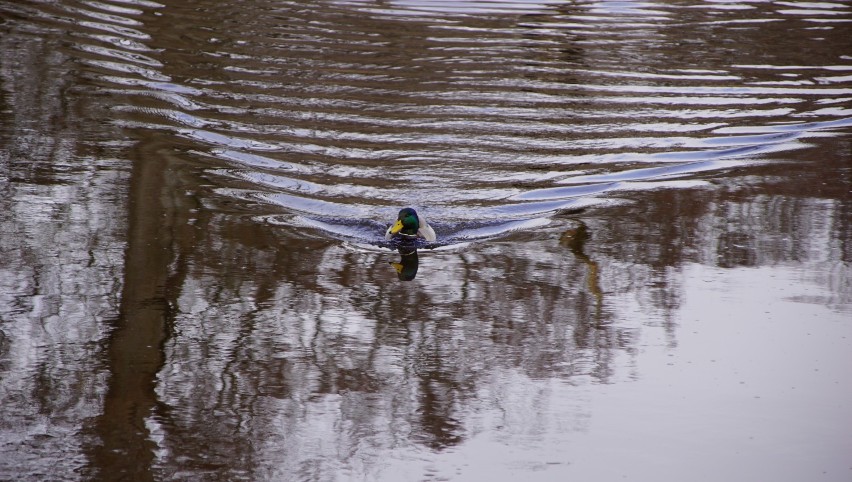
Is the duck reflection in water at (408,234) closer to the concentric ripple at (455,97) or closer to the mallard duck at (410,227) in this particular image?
the mallard duck at (410,227)

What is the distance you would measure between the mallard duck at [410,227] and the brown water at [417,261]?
0.60ft

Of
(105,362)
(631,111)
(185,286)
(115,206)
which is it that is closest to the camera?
(105,362)

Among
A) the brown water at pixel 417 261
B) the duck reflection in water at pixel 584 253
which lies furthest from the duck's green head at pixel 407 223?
the duck reflection in water at pixel 584 253

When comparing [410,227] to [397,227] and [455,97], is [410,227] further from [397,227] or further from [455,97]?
[455,97]

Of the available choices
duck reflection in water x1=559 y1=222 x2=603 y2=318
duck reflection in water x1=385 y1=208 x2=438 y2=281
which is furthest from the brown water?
duck reflection in water x1=385 y1=208 x2=438 y2=281

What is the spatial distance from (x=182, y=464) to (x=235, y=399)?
777mm

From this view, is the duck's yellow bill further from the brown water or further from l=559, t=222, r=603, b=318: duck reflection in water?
l=559, t=222, r=603, b=318: duck reflection in water

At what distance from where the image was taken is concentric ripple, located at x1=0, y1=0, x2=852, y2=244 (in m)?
11.2

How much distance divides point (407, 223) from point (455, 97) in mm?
5740

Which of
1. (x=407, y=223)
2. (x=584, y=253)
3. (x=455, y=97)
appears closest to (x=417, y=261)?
(x=407, y=223)

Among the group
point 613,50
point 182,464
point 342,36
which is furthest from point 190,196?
point 613,50

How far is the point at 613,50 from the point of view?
703 inches

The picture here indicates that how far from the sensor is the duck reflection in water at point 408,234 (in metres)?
9.25

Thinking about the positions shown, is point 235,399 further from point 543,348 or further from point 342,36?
point 342,36
